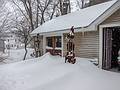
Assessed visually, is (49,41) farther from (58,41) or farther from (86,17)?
(86,17)

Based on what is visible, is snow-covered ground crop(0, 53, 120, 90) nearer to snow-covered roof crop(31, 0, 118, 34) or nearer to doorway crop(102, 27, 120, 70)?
doorway crop(102, 27, 120, 70)

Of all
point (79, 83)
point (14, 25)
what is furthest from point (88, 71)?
point (14, 25)

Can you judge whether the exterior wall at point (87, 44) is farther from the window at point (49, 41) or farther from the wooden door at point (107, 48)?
the window at point (49, 41)

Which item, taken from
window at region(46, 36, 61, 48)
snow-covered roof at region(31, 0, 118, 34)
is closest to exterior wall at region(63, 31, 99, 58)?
snow-covered roof at region(31, 0, 118, 34)

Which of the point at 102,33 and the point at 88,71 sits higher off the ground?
the point at 102,33

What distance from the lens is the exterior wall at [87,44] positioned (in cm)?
1362

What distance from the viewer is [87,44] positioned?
14391mm

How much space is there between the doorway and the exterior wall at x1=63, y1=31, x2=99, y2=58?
3.13 ft

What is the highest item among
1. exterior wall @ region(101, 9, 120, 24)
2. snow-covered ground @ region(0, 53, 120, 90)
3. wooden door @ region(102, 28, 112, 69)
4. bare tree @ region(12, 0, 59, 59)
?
bare tree @ region(12, 0, 59, 59)

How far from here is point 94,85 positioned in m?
8.70

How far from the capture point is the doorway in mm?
12203

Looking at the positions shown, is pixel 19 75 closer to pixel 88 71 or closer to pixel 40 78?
pixel 40 78

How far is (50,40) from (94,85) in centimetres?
1212

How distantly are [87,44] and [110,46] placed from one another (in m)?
2.13
